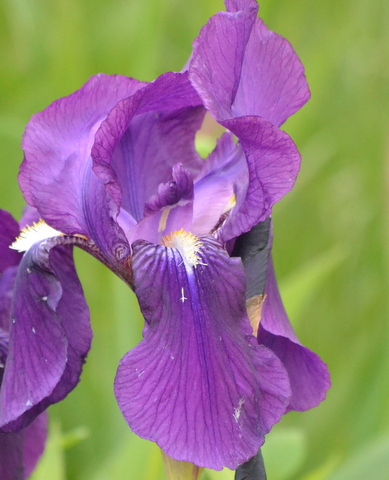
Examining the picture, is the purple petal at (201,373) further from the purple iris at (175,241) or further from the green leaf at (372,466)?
the green leaf at (372,466)

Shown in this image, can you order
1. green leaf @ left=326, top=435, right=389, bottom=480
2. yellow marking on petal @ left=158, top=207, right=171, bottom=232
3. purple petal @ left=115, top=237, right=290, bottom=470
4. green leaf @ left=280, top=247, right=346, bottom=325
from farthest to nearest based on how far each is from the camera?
green leaf @ left=280, top=247, right=346, bottom=325, green leaf @ left=326, top=435, right=389, bottom=480, yellow marking on petal @ left=158, top=207, right=171, bottom=232, purple petal @ left=115, top=237, right=290, bottom=470

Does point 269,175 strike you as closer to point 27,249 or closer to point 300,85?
point 300,85

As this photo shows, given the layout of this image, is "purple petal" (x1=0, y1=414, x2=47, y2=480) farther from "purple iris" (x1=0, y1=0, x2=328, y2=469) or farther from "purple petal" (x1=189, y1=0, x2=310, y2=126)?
"purple petal" (x1=189, y1=0, x2=310, y2=126)

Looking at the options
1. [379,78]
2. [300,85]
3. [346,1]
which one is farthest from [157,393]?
[346,1]

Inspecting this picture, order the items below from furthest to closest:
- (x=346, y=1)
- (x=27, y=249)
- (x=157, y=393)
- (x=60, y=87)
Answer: (x=346, y=1), (x=60, y=87), (x=27, y=249), (x=157, y=393)

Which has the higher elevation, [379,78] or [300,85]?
[379,78]

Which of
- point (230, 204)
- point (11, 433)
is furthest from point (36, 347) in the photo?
point (230, 204)

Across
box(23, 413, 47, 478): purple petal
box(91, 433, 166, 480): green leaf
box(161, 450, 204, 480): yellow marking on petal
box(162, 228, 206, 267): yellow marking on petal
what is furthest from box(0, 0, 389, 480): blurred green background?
box(162, 228, 206, 267): yellow marking on petal
